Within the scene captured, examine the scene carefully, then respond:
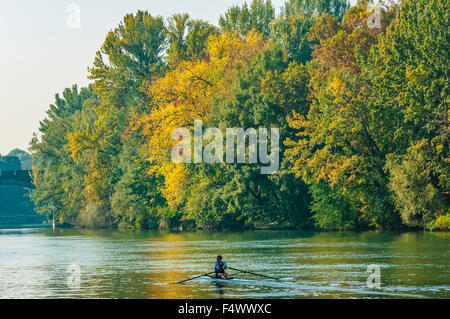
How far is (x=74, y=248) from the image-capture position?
6631cm

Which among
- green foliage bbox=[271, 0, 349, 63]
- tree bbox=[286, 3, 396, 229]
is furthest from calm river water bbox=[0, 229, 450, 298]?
green foliage bbox=[271, 0, 349, 63]

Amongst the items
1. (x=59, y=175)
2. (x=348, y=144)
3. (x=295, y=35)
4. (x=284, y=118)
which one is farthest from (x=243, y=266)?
(x=59, y=175)

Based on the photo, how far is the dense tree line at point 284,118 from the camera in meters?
67.4

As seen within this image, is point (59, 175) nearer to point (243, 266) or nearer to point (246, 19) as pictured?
point (246, 19)

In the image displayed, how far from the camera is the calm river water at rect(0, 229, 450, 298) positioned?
34.8 m

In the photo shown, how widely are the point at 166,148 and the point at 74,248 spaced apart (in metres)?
22.7

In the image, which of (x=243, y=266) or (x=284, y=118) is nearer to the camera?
(x=243, y=266)

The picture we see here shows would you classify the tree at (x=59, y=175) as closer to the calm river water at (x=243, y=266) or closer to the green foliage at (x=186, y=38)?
the green foliage at (x=186, y=38)

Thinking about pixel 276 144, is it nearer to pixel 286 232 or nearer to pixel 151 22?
pixel 286 232

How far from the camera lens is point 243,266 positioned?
45562mm

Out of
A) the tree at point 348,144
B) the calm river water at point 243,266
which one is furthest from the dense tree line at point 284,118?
the calm river water at point 243,266

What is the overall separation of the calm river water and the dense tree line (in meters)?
5.55

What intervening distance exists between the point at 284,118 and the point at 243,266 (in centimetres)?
3608
